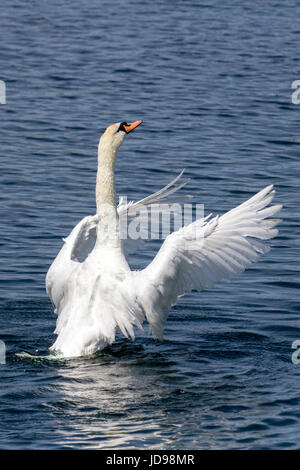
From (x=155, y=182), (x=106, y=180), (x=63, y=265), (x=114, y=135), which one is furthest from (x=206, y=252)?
(x=155, y=182)

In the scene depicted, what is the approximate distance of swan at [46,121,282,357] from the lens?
35.0 ft

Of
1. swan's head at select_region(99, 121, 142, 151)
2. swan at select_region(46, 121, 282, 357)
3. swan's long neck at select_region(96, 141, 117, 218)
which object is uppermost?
swan's head at select_region(99, 121, 142, 151)

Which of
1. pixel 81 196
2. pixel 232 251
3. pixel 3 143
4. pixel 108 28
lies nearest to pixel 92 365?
pixel 232 251

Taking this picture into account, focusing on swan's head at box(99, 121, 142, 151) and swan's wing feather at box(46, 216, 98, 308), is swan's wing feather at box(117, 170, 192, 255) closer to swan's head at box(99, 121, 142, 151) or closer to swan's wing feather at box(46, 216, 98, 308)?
swan's head at box(99, 121, 142, 151)

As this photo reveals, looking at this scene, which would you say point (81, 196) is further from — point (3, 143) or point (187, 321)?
point (187, 321)

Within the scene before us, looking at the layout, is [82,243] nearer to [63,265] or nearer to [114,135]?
[63,265]

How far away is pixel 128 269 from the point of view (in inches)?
448

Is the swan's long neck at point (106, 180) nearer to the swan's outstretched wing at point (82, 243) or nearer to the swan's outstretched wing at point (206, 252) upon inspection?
the swan's outstretched wing at point (82, 243)

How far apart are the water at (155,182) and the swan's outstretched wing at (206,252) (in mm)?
942

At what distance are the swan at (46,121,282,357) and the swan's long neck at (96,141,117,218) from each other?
1cm

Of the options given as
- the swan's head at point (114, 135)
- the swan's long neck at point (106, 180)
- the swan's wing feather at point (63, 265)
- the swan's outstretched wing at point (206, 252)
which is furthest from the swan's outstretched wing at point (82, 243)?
the swan's head at point (114, 135)

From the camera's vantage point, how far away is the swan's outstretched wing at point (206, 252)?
10.6 m

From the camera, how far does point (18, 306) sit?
1298cm

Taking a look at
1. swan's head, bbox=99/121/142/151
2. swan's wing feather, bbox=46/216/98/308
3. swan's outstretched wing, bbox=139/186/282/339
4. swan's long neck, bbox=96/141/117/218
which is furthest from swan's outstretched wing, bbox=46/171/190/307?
swan's head, bbox=99/121/142/151
